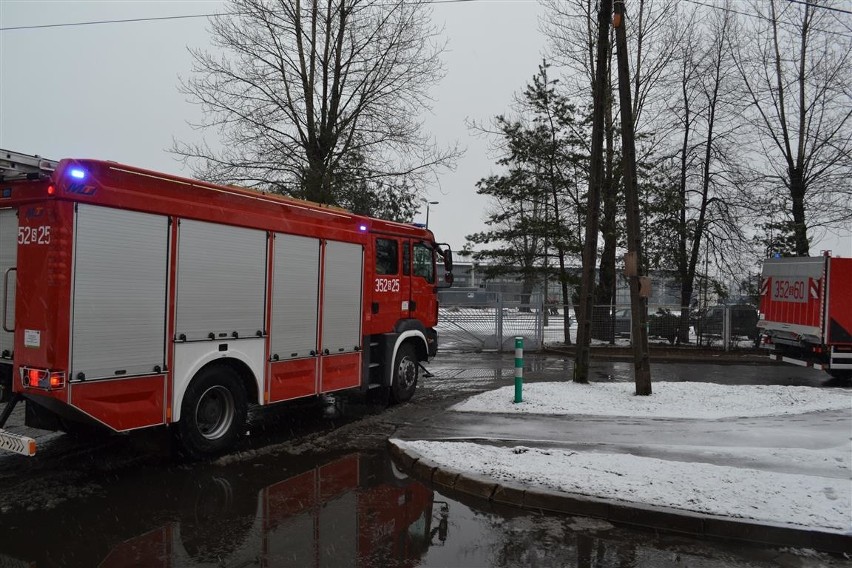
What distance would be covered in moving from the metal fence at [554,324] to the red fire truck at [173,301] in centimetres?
1151

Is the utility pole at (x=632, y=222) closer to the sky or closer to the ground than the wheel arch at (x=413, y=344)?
closer to the sky

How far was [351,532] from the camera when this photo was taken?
199 inches

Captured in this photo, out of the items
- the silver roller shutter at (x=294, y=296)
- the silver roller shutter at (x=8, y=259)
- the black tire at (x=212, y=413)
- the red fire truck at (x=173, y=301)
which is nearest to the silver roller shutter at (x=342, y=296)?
the red fire truck at (x=173, y=301)

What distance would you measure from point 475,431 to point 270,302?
315 cm

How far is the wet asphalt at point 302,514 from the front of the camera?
4551 mm

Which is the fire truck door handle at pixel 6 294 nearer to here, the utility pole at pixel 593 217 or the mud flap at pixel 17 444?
the mud flap at pixel 17 444

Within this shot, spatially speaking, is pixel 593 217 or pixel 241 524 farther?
pixel 593 217

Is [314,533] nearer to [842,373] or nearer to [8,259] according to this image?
[8,259]

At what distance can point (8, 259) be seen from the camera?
6176mm

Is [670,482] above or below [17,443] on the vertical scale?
below

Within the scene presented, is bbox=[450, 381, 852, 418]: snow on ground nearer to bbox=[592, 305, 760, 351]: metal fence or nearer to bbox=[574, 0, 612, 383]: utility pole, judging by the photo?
bbox=[574, 0, 612, 383]: utility pole

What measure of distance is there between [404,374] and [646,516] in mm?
6156

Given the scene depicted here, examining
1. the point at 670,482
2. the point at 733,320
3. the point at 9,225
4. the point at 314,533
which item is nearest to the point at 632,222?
the point at 670,482

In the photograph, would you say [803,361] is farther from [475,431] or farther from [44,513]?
[44,513]
